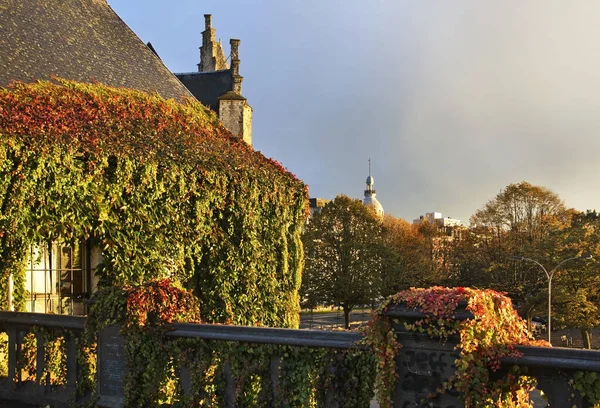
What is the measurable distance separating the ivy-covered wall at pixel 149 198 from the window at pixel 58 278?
77 cm

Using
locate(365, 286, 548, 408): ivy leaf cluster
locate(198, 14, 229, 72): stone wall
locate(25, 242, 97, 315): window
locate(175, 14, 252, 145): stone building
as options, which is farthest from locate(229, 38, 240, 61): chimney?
locate(365, 286, 548, 408): ivy leaf cluster

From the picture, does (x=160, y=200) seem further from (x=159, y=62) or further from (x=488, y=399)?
Answer: (x=488, y=399)

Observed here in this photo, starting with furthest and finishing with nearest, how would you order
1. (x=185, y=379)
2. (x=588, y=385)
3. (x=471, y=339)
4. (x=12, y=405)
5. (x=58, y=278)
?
1. (x=58, y=278)
2. (x=12, y=405)
3. (x=185, y=379)
4. (x=471, y=339)
5. (x=588, y=385)

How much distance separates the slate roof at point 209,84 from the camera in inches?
1123

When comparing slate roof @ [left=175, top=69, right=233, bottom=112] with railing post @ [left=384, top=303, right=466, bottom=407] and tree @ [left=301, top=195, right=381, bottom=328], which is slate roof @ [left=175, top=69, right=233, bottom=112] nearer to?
tree @ [left=301, top=195, right=381, bottom=328]

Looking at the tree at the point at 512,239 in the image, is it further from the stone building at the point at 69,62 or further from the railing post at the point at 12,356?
the railing post at the point at 12,356

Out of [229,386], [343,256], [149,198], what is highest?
[149,198]

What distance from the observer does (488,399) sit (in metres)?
5.29

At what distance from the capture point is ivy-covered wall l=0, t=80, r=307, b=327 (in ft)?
40.9

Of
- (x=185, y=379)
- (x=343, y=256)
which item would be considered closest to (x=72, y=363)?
(x=185, y=379)

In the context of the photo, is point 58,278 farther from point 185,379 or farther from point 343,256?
point 343,256

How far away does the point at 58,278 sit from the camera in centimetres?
Result: 1469

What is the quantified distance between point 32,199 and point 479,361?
9.47 m

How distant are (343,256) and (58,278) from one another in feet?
119
